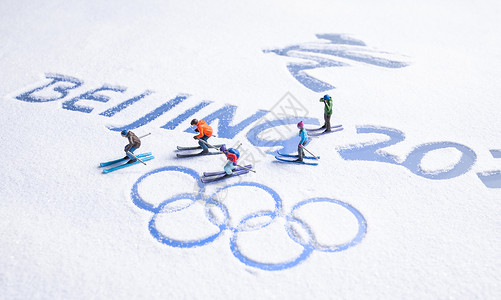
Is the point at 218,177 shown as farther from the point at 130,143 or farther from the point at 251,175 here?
the point at 130,143

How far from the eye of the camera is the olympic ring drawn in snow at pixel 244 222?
506 cm

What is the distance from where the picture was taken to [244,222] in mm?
5520

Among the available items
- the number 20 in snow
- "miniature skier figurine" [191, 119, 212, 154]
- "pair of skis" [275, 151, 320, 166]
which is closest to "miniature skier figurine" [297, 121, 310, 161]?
"pair of skis" [275, 151, 320, 166]

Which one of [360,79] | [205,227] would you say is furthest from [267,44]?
[205,227]

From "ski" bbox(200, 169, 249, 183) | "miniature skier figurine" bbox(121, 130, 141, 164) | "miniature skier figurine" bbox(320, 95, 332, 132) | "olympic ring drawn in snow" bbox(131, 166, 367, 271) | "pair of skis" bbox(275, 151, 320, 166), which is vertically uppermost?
"miniature skier figurine" bbox(320, 95, 332, 132)

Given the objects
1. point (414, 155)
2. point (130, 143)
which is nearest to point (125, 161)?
point (130, 143)

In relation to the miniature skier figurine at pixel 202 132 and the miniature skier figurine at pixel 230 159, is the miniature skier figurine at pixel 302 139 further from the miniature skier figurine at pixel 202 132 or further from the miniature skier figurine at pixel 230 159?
the miniature skier figurine at pixel 202 132

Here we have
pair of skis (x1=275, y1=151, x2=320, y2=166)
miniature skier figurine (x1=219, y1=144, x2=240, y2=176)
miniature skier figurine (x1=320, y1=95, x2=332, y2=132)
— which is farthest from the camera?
miniature skier figurine (x1=320, y1=95, x2=332, y2=132)

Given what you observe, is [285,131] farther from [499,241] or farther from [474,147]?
[499,241]

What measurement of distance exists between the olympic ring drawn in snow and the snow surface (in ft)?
0.08

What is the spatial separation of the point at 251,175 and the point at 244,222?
1003 mm

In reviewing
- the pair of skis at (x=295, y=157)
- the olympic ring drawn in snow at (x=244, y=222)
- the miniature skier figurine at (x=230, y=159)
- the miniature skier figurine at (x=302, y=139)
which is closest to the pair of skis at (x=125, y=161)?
the olympic ring drawn in snow at (x=244, y=222)

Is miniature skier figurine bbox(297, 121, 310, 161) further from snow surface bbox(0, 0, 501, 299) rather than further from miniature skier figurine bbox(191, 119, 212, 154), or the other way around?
miniature skier figurine bbox(191, 119, 212, 154)

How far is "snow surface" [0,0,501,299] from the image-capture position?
481cm
